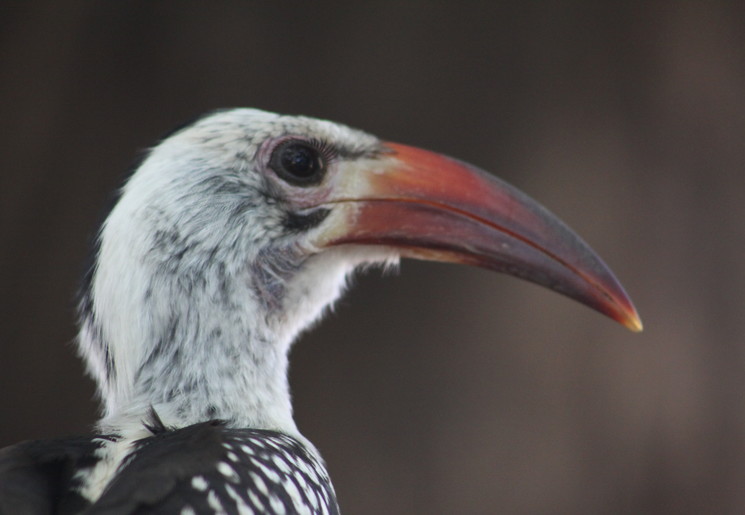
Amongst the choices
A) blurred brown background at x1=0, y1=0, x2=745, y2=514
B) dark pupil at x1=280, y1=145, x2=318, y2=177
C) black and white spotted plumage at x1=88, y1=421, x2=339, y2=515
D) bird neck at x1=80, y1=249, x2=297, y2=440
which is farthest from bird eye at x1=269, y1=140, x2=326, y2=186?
blurred brown background at x1=0, y1=0, x2=745, y2=514

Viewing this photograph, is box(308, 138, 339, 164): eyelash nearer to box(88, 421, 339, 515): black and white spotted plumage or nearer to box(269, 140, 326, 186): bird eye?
box(269, 140, 326, 186): bird eye

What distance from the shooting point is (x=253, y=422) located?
3.59 feet

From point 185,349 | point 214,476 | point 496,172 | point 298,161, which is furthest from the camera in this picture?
point 496,172

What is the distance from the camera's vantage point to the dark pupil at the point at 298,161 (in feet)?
4.00

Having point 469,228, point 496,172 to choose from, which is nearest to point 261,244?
point 469,228

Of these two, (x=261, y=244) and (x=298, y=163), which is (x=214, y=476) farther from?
(x=298, y=163)

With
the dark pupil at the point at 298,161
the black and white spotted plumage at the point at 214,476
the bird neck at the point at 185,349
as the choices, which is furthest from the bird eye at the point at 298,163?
the black and white spotted plumage at the point at 214,476

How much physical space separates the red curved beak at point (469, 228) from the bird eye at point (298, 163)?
4cm

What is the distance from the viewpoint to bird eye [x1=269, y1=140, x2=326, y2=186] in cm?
121

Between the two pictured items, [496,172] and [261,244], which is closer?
[261,244]

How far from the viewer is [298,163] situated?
1.22 metres

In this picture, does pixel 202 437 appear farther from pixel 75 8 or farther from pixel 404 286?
pixel 75 8

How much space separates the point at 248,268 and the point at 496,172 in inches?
65.5

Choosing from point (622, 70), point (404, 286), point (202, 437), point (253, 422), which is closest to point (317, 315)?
point (253, 422)
